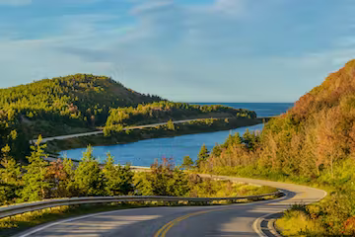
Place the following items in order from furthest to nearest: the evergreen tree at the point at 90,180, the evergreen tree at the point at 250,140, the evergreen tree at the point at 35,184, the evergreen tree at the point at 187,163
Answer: the evergreen tree at the point at 250,140 → the evergreen tree at the point at 187,163 → the evergreen tree at the point at 35,184 → the evergreen tree at the point at 90,180

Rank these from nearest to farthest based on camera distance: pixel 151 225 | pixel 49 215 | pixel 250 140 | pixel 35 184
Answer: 1. pixel 151 225
2. pixel 49 215
3. pixel 35 184
4. pixel 250 140

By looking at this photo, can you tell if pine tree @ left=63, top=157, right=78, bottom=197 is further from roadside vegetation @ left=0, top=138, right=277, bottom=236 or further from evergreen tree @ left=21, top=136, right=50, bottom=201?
evergreen tree @ left=21, top=136, right=50, bottom=201

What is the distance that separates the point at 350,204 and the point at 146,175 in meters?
27.9

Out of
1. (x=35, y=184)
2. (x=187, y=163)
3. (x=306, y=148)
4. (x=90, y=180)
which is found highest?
(x=306, y=148)

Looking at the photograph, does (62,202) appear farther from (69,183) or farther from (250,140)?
(250,140)

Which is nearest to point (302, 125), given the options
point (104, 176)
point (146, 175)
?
point (146, 175)

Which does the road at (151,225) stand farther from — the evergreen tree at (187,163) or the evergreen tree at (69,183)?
the evergreen tree at (187,163)

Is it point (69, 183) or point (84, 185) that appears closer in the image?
point (69, 183)

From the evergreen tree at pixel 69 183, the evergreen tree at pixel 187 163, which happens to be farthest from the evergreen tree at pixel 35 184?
the evergreen tree at pixel 187 163

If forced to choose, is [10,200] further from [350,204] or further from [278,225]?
[350,204]

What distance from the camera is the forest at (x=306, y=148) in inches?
1943

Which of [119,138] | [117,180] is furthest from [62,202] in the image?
[119,138]

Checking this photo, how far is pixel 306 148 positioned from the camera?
183 feet

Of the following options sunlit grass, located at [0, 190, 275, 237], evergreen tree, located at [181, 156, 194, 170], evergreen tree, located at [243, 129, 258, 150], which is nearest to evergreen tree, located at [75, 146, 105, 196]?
sunlit grass, located at [0, 190, 275, 237]
